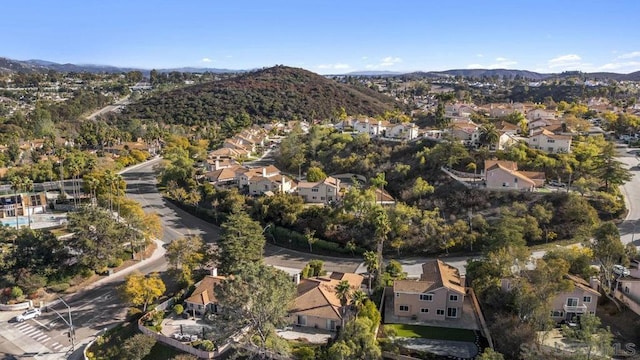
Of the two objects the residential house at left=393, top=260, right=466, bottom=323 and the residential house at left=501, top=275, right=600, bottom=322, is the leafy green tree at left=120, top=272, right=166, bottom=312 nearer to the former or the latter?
the residential house at left=393, top=260, right=466, bottom=323

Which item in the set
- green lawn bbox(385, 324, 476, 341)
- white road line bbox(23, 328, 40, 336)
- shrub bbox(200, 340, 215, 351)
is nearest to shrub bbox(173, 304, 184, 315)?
shrub bbox(200, 340, 215, 351)

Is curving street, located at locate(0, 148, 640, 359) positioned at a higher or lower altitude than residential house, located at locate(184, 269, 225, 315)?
lower

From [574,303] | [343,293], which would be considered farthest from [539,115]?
[343,293]

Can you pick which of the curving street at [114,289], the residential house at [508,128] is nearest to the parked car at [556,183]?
the curving street at [114,289]

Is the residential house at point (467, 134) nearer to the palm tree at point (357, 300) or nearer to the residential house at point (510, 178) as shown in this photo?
the residential house at point (510, 178)

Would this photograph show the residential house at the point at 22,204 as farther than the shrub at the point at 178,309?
→ Yes

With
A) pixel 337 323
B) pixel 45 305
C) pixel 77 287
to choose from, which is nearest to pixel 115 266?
pixel 77 287

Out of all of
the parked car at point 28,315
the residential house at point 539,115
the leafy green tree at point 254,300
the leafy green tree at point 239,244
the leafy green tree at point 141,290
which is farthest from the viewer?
the residential house at point 539,115

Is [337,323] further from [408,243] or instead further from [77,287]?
[77,287]
